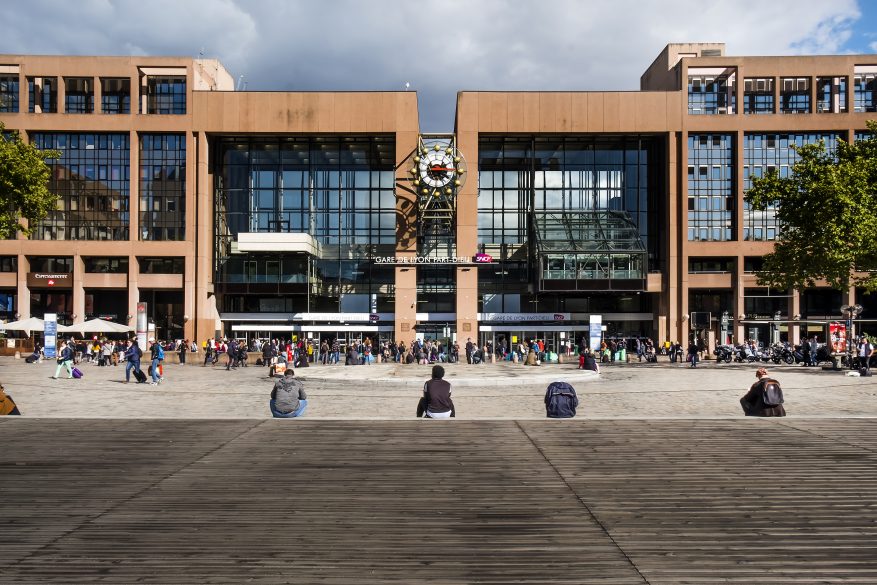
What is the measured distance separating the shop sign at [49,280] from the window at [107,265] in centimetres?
175

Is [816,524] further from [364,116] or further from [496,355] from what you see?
[364,116]

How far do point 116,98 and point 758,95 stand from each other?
192ft

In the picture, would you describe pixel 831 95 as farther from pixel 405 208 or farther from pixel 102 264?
pixel 102 264

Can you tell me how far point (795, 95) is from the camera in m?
57.9

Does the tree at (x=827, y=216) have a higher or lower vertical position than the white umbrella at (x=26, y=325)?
higher

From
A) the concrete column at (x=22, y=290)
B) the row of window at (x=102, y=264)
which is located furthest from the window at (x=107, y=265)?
the concrete column at (x=22, y=290)

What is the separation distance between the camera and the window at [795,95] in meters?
57.1

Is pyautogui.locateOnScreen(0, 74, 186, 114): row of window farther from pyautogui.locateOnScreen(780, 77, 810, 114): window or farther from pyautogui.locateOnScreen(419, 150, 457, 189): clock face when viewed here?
pyautogui.locateOnScreen(780, 77, 810, 114): window

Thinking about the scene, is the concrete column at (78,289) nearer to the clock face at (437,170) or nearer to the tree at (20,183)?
the tree at (20,183)

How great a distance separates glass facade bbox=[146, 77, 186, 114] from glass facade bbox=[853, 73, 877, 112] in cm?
6075

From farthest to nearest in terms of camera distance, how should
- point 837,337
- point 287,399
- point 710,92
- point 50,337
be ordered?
point 710,92 → point 50,337 → point 837,337 → point 287,399

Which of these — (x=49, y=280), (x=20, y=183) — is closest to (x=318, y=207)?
(x=49, y=280)

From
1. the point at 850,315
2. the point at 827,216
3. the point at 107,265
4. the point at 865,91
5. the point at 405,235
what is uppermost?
the point at 865,91

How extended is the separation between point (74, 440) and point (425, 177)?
45.7m
